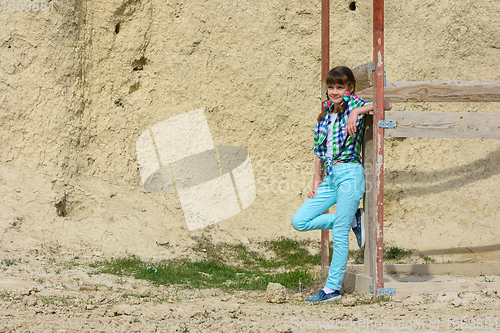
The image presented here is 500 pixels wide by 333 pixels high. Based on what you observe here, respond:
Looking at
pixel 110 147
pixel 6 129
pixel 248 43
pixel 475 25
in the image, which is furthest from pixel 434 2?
pixel 6 129

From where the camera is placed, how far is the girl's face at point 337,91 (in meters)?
3.93

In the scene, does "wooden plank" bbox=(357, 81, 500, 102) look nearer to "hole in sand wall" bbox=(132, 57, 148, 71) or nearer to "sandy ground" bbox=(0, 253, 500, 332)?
"sandy ground" bbox=(0, 253, 500, 332)

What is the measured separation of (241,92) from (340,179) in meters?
4.03

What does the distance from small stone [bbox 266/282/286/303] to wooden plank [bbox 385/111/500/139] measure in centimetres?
161

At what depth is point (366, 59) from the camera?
7.63m

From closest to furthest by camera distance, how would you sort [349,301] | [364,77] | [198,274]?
[349,301]
[364,77]
[198,274]

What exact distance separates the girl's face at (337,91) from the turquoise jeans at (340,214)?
556 millimetres

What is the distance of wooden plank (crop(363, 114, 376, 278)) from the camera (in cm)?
397

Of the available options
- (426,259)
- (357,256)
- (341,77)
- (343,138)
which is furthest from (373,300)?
(426,259)

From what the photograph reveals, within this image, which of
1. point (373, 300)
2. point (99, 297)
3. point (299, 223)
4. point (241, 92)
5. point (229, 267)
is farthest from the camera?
point (241, 92)

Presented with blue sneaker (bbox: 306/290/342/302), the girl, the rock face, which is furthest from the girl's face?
the rock face

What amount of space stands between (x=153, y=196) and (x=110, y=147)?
1.03 meters

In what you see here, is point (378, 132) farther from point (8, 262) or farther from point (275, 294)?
point (8, 262)

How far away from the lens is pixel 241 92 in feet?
24.9
